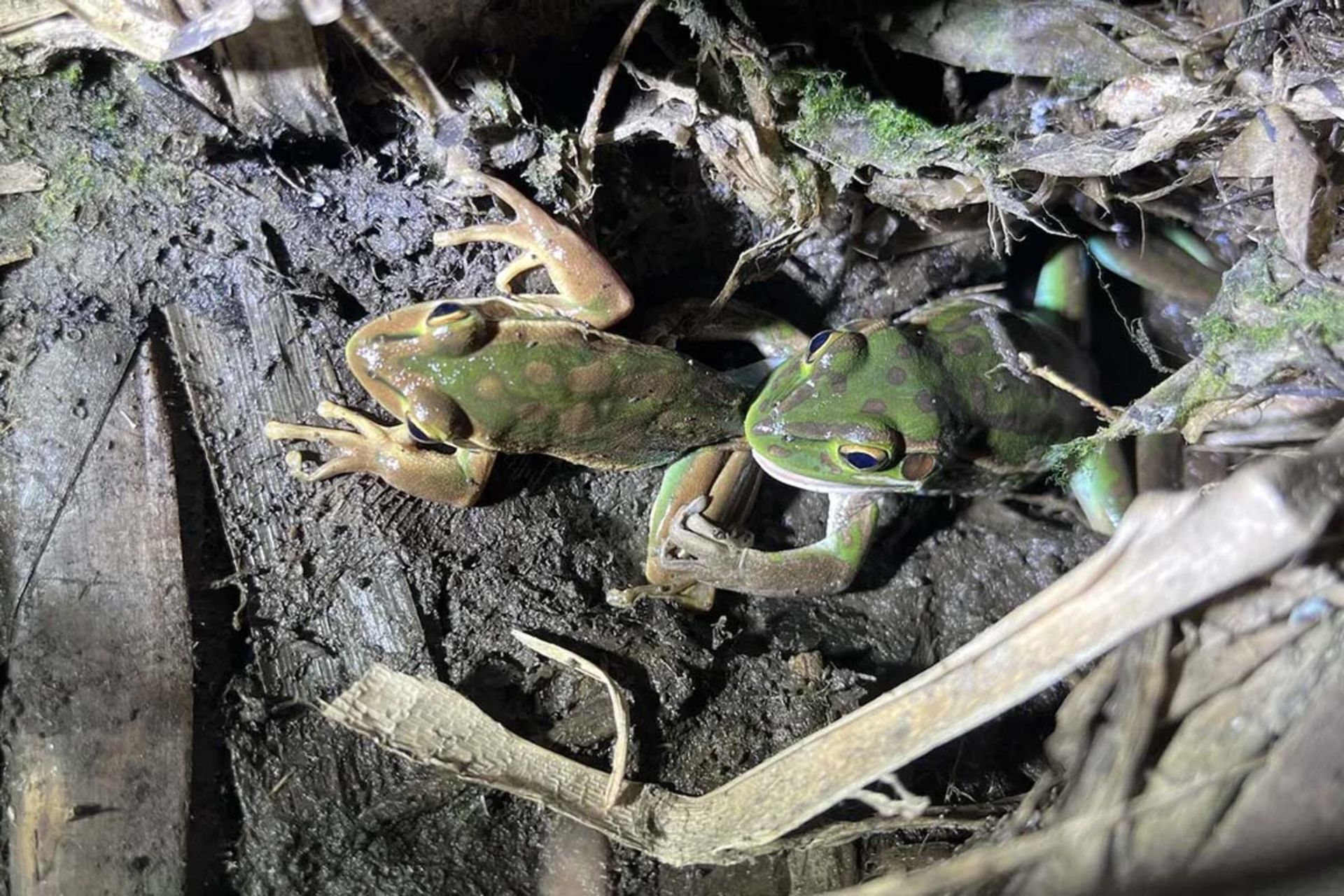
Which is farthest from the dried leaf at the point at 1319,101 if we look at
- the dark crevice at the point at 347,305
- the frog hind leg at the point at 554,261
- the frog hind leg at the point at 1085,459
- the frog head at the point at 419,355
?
the dark crevice at the point at 347,305

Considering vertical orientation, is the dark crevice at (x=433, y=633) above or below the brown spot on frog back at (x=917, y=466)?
above

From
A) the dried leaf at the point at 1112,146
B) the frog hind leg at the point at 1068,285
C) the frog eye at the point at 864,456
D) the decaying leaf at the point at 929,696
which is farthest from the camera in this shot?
the frog hind leg at the point at 1068,285

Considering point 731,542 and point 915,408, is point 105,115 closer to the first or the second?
point 731,542

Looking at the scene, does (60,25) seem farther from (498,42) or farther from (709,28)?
(709,28)

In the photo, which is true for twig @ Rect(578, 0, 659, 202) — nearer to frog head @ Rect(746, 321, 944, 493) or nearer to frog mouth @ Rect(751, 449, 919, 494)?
frog head @ Rect(746, 321, 944, 493)

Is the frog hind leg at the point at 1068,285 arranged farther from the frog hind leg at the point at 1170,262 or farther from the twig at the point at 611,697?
the twig at the point at 611,697

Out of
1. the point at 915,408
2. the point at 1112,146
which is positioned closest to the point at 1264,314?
the point at 1112,146
